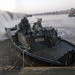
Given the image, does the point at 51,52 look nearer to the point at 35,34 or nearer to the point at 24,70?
the point at 35,34

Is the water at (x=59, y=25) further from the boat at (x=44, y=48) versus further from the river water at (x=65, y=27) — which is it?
the boat at (x=44, y=48)

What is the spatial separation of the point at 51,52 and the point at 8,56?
4.11 meters

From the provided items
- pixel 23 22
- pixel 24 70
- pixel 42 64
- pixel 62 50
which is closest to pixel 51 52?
pixel 62 50

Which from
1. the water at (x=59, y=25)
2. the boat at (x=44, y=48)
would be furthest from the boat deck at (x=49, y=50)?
the water at (x=59, y=25)

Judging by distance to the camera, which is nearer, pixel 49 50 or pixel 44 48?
pixel 49 50

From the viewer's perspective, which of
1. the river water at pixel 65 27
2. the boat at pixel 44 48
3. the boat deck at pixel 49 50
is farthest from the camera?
the river water at pixel 65 27

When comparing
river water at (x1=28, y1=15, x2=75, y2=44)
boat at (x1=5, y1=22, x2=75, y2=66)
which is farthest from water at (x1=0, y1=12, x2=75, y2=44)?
boat at (x1=5, y1=22, x2=75, y2=66)

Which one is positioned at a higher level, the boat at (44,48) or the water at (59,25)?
the boat at (44,48)

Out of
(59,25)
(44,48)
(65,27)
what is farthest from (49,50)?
(59,25)

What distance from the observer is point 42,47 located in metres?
11.8

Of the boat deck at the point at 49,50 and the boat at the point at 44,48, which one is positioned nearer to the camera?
the boat at the point at 44,48

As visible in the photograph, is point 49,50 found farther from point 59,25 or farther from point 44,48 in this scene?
point 59,25

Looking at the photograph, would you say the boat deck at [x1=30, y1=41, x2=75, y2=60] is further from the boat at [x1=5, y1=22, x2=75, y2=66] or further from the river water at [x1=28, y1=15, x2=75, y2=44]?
the river water at [x1=28, y1=15, x2=75, y2=44]

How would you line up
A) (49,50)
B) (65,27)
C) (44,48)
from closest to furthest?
(49,50) < (44,48) < (65,27)
